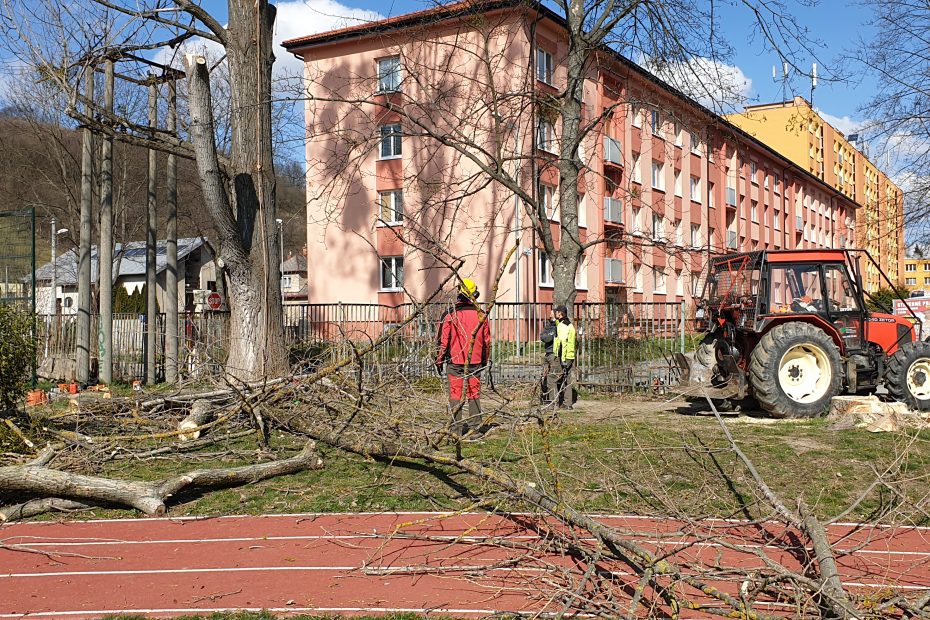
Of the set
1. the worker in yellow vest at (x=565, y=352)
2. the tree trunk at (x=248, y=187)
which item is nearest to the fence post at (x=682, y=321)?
the worker in yellow vest at (x=565, y=352)

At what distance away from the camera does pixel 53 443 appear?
9.65m

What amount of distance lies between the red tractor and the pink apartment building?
2917mm

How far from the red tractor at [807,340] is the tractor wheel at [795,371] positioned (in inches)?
0.6

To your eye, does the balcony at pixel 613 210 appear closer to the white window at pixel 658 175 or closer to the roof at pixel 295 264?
the white window at pixel 658 175

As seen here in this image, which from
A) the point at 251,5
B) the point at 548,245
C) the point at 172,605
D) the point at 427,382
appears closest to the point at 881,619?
the point at 172,605

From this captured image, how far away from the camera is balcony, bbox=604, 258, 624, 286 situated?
108ft

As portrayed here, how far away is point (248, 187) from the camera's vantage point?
51.1ft

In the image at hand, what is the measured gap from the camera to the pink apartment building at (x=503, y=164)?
16453 mm

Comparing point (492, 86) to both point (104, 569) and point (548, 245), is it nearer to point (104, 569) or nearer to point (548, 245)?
point (548, 245)

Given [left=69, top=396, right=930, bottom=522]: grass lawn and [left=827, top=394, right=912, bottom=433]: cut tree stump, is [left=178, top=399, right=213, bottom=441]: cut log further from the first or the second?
[left=827, top=394, right=912, bottom=433]: cut tree stump

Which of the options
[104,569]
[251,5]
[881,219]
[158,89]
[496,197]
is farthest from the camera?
[496,197]

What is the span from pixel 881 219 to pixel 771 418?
11116 millimetres

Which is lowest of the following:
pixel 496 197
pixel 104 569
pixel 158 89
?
pixel 104 569

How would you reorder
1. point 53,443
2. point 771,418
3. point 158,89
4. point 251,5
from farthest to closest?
point 158,89
point 251,5
point 771,418
point 53,443
